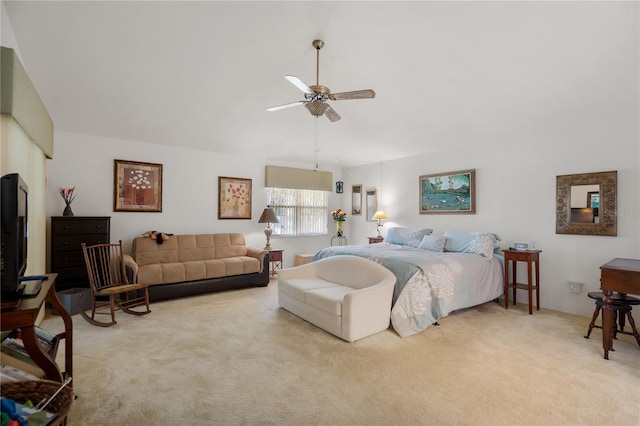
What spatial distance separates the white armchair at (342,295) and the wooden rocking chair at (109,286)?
74.5 inches

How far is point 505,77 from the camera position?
11.2 feet

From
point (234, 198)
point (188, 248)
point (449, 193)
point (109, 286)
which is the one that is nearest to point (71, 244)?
point (109, 286)

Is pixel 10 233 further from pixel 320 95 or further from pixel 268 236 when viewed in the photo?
pixel 268 236

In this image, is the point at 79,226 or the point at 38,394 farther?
the point at 79,226

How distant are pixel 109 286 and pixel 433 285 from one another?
3.94 m

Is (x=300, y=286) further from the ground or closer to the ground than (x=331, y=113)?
closer to the ground

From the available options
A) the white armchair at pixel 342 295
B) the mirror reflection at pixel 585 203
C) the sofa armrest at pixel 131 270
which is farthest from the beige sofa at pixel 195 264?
the mirror reflection at pixel 585 203

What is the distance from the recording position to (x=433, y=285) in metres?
3.48

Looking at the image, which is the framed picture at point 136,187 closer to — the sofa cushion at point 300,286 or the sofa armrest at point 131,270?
the sofa armrest at point 131,270

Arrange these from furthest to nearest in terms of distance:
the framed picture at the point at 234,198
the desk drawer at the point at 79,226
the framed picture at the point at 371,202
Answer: the framed picture at the point at 371,202, the framed picture at the point at 234,198, the desk drawer at the point at 79,226

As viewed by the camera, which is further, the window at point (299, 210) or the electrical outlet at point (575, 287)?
the window at point (299, 210)

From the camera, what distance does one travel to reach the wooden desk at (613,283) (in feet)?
8.30

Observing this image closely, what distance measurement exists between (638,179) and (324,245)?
214 inches

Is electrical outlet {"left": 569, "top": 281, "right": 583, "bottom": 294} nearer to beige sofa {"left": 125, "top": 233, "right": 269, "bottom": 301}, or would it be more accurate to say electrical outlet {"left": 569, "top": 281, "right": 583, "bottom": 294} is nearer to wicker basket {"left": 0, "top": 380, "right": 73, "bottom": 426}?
beige sofa {"left": 125, "top": 233, "right": 269, "bottom": 301}
